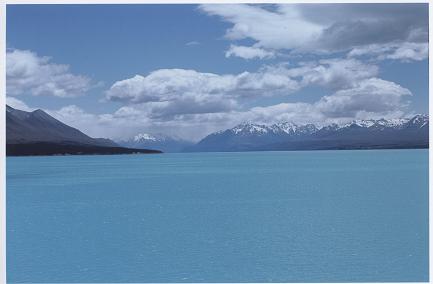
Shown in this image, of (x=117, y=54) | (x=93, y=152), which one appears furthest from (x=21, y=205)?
(x=93, y=152)

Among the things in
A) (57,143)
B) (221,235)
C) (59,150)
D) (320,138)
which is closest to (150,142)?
(59,150)

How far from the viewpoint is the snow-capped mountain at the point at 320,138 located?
270 feet

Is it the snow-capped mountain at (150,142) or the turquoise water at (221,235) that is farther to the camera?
the snow-capped mountain at (150,142)

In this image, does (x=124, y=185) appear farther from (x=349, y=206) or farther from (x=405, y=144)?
(x=405, y=144)

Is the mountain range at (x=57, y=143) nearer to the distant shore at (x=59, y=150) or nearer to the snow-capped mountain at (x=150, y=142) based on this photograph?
the distant shore at (x=59, y=150)

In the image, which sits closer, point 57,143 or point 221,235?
point 221,235

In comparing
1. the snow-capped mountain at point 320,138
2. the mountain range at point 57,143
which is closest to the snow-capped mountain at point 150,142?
the mountain range at point 57,143

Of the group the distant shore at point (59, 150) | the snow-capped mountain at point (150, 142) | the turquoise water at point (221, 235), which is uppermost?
the snow-capped mountain at point (150, 142)

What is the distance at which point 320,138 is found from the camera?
8012cm

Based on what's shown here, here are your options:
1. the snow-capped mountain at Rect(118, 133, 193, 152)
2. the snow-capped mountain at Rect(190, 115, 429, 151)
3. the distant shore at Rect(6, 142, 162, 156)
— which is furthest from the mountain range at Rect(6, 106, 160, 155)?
the snow-capped mountain at Rect(190, 115, 429, 151)

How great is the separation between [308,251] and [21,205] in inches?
433

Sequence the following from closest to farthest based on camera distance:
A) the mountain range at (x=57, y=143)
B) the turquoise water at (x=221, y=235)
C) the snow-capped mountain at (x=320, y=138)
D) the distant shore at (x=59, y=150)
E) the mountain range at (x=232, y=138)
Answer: the turquoise water at (x=221, y=235)
the distant shore at (x=59, y=150)
the mountain range at (x=57, y=143)
the mountain range at (x=232, y=138)
the snow-capped mountain at (x=320, y=138)

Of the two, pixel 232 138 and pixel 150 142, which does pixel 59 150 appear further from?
pixel 232 138

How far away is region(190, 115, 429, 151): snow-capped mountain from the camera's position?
82250 millimetres
